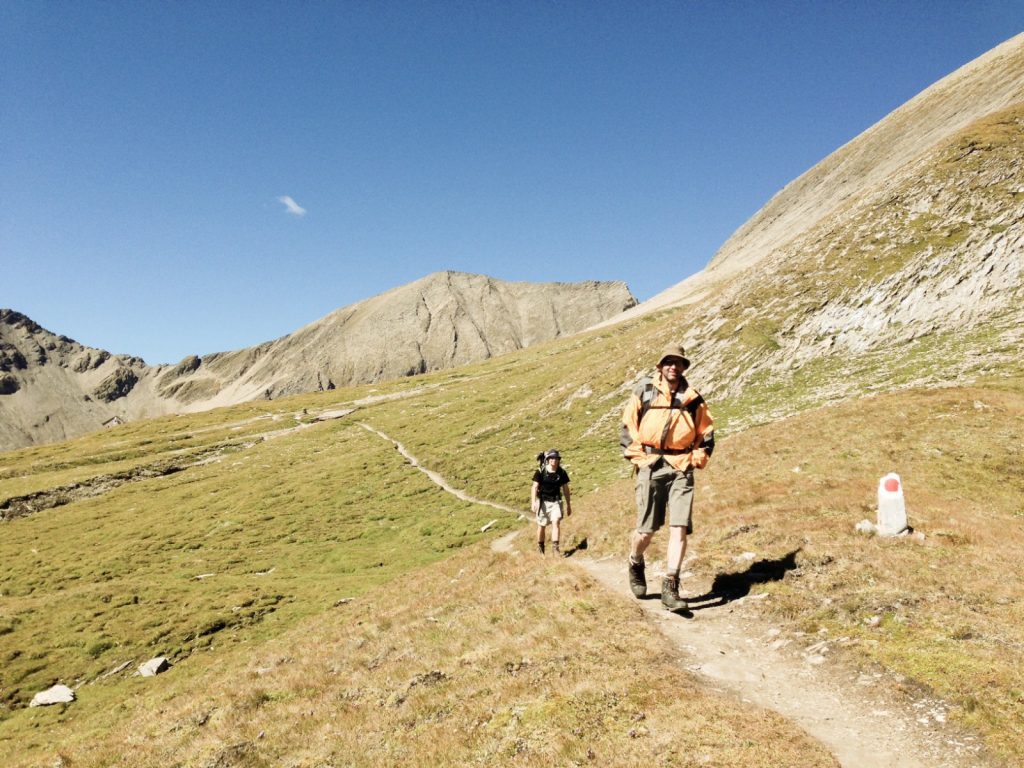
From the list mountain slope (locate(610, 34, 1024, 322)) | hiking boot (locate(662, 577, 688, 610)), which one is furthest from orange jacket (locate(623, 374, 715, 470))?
mountain slope (locate(610, 34, 1024, 322))

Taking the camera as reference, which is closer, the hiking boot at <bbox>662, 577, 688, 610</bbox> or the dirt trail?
the dirt trail

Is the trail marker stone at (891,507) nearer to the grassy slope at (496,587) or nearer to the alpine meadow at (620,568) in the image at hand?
the alpine meadow at (620,568)

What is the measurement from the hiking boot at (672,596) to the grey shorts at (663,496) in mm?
1155

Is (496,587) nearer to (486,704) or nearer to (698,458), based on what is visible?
(486,704)

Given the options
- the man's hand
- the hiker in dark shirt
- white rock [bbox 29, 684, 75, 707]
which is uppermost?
the man's hand

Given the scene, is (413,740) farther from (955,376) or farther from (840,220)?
(840,220)

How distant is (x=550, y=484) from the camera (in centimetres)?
1930

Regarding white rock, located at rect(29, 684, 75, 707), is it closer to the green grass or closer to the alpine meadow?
the alpine meadow

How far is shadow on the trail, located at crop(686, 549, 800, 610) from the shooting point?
1184 centimetres

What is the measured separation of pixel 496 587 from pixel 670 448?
815 cm

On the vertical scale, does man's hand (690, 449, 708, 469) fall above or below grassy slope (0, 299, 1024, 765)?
above

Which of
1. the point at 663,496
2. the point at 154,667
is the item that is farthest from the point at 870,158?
the point at 154,667

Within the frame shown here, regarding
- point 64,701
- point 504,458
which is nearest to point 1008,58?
point 504,458

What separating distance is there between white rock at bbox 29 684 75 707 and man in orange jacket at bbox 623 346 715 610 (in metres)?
27.3
